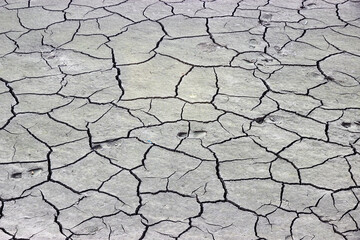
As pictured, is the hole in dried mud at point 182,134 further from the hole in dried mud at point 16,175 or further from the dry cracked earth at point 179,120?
the hole in dried mud at point 16,175

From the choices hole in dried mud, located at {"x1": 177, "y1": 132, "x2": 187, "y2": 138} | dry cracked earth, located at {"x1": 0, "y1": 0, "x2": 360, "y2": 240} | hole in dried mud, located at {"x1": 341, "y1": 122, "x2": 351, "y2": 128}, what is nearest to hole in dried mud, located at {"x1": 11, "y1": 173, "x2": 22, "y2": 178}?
dry cracked earth, located at {"x1": 0, "y1": 0, "x2": 360, "y2": 240}

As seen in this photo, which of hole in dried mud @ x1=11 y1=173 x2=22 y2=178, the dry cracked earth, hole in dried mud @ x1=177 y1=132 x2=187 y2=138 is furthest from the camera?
hole in dried mud @ x1=177 y1=132 x2=187 y2=138

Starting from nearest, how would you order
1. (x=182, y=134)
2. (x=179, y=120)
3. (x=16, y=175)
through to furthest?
Result: (x=16, y=175) → (x=182, y=134) → (x=179, y=120)

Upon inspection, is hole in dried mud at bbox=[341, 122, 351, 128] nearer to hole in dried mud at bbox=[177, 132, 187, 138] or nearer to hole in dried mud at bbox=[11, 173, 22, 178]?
hole in dried mud at bbox=[177, 132, 187, 138]

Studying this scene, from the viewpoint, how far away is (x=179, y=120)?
334 centimetres

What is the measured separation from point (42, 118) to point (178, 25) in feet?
5.15

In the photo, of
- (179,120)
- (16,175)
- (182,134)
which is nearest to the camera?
(16,175)

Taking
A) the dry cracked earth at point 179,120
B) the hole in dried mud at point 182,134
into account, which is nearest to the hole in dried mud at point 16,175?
the dry cracked earth at point 179,120

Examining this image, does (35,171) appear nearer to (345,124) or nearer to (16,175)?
(16,175)

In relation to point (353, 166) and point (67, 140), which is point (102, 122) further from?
point (353, 166)

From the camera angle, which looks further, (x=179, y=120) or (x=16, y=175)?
(x=179, y=120)

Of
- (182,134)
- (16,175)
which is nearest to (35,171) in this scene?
(16,175)

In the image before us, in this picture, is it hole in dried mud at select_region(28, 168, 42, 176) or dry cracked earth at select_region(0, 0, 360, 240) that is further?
hole in dried mud at select_region(28, 168, 42, 176)

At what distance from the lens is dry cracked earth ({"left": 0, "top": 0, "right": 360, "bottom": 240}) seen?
8.77 ft
